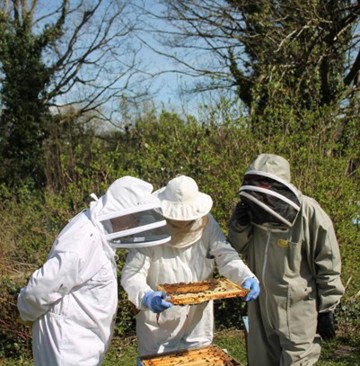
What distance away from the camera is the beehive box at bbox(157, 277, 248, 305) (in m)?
2.55

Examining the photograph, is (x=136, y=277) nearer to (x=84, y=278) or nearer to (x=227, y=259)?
(x=84, y=278)

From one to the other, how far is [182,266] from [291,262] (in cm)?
66

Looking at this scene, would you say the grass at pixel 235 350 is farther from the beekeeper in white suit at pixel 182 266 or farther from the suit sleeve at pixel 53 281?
the suit sleeve at pixel 53 281

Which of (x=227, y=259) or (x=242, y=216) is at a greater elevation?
(x=242, y=216)

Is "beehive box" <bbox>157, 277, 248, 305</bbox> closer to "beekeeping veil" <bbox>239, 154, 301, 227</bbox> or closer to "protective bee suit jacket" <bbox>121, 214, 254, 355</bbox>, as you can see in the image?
"protective bee suit jacket" <bbox>121, 214, 254, 355</bbox>

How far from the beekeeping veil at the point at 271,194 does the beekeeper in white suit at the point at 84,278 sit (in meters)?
0.66

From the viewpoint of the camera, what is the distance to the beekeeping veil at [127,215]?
2410mm

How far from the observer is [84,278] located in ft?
7.76

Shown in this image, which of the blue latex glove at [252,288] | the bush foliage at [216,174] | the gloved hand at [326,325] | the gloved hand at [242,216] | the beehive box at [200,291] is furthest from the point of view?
the bush foliage at [216,174]

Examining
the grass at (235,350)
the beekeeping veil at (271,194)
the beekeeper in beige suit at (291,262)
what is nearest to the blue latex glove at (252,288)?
the beekeeper in beige suit at (291,262)

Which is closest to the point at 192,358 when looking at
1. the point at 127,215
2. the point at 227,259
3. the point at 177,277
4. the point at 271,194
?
the point at 177,277

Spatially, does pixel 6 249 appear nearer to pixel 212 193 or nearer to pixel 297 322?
pixel 212 193

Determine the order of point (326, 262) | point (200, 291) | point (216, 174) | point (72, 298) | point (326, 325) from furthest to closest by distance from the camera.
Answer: point (216, 174) < point (326, 325) < point (326, 262) < point (200, 291) < point (72, 298)

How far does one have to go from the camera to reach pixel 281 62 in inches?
407
